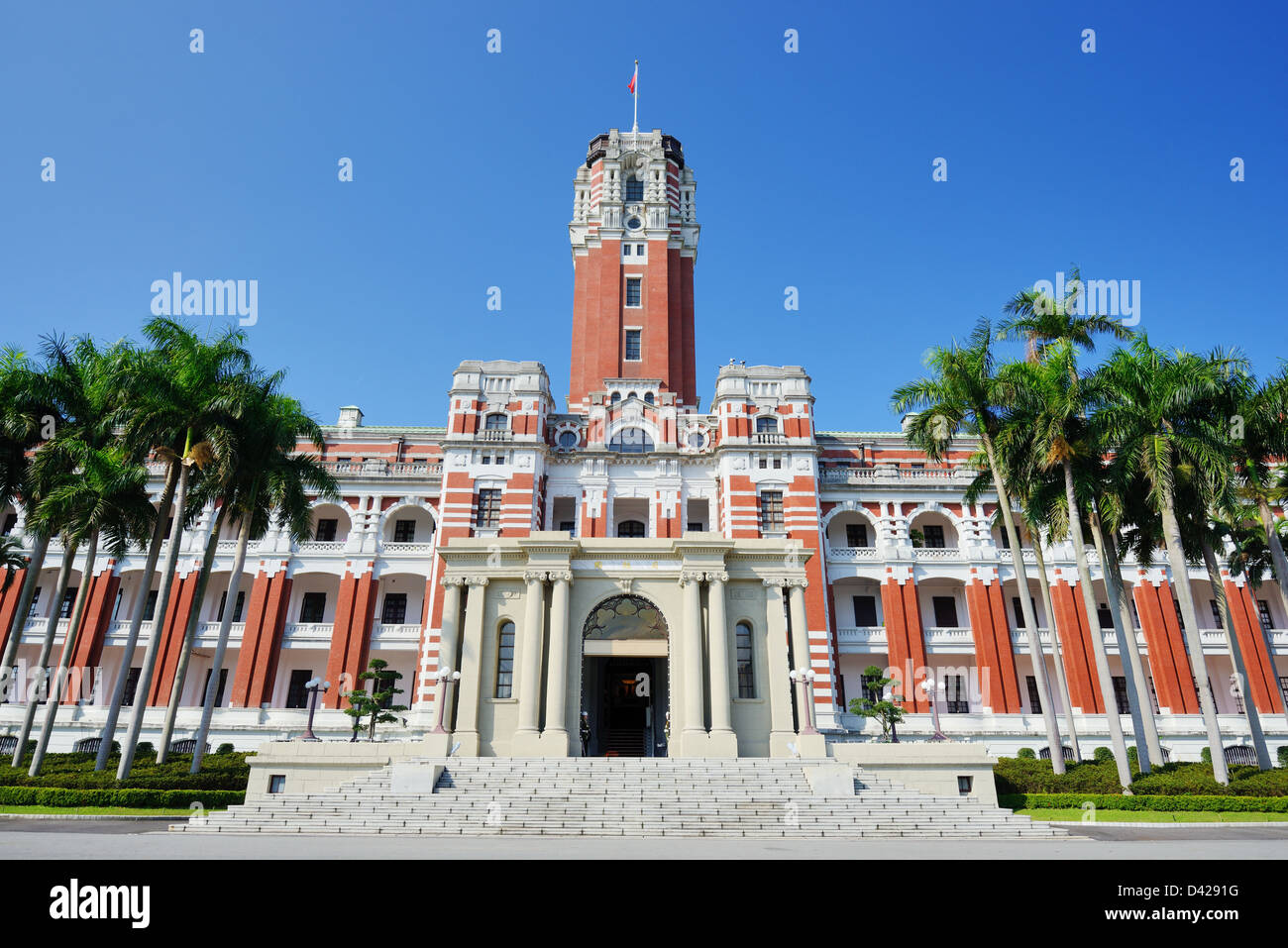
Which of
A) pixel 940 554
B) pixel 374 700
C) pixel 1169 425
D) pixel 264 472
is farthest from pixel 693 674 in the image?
pixel 940 554

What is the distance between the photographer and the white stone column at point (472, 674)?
80.5ft

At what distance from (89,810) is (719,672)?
18335 mm

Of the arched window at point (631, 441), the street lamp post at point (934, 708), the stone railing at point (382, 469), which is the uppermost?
the arched window at point (631, 441)

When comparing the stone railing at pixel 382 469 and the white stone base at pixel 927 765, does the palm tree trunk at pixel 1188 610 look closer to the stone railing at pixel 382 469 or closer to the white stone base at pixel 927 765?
the white stone base at pixel 927 765

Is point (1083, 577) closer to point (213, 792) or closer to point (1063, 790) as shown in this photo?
point (1063, 790)

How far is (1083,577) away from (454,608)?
70.7ft

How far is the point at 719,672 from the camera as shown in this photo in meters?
25.1

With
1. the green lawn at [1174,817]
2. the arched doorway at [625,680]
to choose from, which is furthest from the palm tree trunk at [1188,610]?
the arched doorway at [625,680]

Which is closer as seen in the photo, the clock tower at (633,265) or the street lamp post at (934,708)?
the street lamp post at (934,708)

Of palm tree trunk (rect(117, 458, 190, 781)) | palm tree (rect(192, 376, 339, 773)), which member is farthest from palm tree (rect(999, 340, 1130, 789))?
palm tree trunk (rect(117, 458, 190, 781))

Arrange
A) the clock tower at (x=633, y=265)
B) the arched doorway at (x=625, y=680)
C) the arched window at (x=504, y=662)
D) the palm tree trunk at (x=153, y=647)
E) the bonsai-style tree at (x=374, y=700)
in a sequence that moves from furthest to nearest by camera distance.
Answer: the clock tower at (x=633, y=265) → the bonsai-style tree at (x=374, y=700) → the arched doorway at (x=625, y=680) → the arched window at (x=504, y=662) → the palm tree trunk at (x=153, y=647)

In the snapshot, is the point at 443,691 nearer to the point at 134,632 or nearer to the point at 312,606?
the point at 134,632

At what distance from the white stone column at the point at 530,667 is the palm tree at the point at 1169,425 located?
2082 centimetres

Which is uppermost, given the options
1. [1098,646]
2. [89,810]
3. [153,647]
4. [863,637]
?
[863,637]
